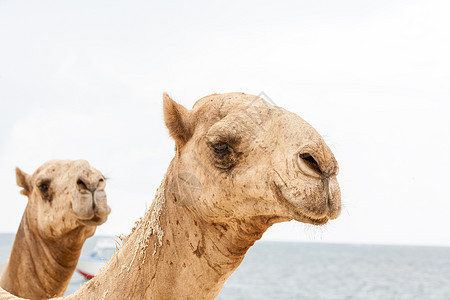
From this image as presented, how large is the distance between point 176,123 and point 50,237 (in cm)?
346

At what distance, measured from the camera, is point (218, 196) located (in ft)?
10.5

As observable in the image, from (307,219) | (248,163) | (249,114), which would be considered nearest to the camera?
(307,219)

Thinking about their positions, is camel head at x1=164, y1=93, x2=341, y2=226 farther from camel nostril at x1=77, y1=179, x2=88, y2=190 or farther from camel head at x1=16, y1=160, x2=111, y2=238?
camel nostril at x1=77, y1=179, x2=88, y2=190

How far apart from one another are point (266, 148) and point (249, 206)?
0.32 metres

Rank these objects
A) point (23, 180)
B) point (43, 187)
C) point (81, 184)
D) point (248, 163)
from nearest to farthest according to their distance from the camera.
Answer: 1. point (248, 163)
2. point (81, 184)
3. point (43, 187)
4. point (23, 180)

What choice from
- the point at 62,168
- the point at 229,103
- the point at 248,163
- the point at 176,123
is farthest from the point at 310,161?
the point at 62,168

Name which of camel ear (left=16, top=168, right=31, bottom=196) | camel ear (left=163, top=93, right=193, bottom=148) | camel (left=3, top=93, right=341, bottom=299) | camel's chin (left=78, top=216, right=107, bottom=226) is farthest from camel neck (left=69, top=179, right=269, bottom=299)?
camel ear (left=16, top=168, right=31, bottom=196)

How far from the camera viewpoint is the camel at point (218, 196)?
2840mm

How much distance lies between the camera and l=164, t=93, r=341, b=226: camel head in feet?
9.19

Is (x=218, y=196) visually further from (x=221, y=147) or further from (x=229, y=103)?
(x=229, y=103)

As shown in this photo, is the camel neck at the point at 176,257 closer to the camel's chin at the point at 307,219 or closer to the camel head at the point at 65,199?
the camel's chin at the point at 307,219

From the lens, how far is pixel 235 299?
173 ft

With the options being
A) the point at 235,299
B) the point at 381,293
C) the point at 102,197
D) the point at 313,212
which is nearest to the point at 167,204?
the point at 313,212

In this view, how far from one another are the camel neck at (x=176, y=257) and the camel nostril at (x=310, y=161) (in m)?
0.52
